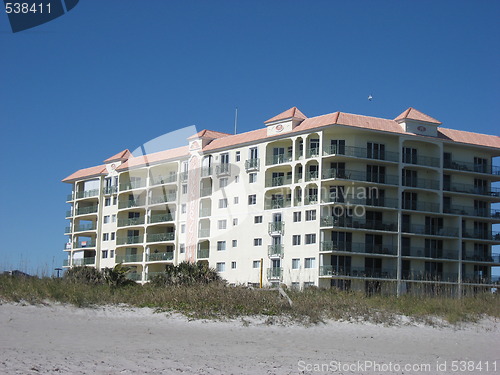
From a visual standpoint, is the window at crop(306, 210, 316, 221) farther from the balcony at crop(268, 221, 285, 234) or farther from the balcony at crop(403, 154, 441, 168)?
the balcony at crop(403, 154, 441, 168)

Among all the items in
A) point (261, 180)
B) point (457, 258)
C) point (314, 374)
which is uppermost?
point (261, 180)

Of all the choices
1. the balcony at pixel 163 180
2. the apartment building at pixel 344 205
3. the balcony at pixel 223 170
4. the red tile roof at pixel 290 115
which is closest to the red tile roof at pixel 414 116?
the apartment building at pixel 344 205

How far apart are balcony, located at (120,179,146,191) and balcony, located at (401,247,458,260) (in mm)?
31652

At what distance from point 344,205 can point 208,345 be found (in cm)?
4031

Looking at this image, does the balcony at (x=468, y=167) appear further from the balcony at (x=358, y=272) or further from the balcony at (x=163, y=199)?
the balcony at (x=163, y=199)

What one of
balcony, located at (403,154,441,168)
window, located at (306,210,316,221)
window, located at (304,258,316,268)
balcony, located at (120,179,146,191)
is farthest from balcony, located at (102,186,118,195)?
balcony, located at (403,154,441,168)

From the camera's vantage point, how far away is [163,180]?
271 ft

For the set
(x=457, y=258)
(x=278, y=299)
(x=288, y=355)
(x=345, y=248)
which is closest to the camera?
(x=288, y=355)

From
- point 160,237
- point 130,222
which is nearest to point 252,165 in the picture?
point 160,237

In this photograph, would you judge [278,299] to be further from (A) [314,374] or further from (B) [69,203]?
(B) [69,203]

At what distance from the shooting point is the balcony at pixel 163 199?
81044 millimetres

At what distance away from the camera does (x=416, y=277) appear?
67375 millimetres

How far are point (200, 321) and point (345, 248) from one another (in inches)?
1373

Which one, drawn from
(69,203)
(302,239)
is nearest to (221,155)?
(302,239)
